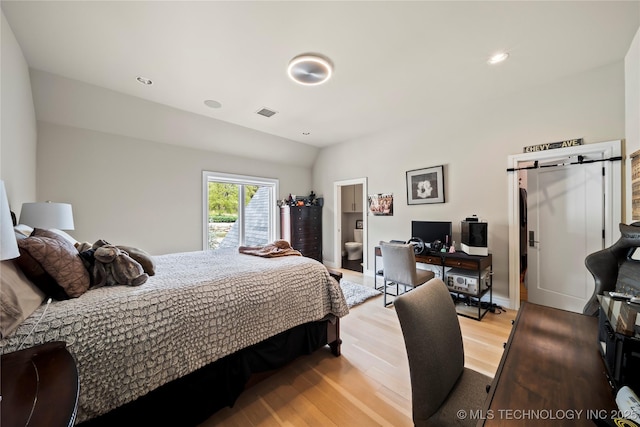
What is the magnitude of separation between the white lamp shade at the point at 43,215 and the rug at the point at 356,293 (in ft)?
10.9

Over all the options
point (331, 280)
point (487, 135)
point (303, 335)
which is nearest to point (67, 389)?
point (303, 335)

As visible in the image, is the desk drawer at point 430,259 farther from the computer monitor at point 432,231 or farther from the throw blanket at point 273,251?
the throw blanket at point 273,251

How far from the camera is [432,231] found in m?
3.57

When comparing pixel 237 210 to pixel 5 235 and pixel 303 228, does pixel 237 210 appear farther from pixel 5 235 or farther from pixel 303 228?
pixel 5 235

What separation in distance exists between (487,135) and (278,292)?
3406 millimetres

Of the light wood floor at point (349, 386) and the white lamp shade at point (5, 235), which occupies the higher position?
the white lamp shade at point (5, 235)

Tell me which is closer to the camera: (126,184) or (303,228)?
(126,184)

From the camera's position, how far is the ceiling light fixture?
7.29 feet

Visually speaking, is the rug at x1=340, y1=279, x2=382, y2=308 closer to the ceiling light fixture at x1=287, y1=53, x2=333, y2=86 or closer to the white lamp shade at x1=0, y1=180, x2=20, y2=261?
the ceiling light fixture at x1=287, y1=53, x2=333, y2=86

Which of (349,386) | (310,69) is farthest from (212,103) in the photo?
(349,386)

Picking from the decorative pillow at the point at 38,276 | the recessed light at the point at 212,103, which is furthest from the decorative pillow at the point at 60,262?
the recessed light at the point at 212,103

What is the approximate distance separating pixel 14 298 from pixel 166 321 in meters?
0.58

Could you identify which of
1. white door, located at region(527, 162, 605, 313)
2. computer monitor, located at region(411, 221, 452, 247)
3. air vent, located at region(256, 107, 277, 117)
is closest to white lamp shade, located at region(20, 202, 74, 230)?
air vent, located at region(256, 107, 277, 117)

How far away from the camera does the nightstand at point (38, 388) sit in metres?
0.58
